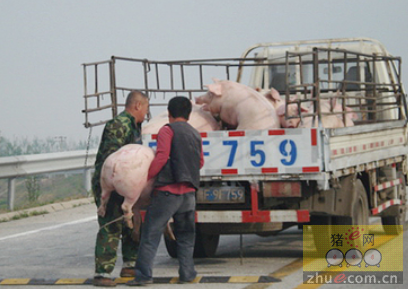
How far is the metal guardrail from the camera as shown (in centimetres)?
1767

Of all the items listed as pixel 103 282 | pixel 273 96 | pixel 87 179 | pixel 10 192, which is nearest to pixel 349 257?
pixel 273 96

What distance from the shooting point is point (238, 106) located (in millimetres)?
11523

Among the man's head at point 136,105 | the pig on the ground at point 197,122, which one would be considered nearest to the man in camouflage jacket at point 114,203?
the man's head at point 136,105

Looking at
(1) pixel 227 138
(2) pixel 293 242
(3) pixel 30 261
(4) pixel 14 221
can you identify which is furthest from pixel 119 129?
(4) pixel 14 221

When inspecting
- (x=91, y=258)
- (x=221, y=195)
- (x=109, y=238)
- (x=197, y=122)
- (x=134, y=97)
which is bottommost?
(x=91, y=258)

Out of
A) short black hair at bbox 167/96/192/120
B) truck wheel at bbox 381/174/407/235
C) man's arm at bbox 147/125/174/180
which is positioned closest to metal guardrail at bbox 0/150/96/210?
truck wheel at bbox 381/174/407/235

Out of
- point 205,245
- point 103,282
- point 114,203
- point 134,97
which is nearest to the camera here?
point 103,282

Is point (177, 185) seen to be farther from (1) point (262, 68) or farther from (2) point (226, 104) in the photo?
(1) point (262, 68)

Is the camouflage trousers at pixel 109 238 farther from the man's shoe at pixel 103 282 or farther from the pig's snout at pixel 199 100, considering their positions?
the pig's snout at pixel 199 100

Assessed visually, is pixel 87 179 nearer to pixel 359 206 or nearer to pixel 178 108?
pixel 359 206

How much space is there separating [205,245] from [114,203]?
7.26 feet

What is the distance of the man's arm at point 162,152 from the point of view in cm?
953

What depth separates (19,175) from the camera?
1789 cm

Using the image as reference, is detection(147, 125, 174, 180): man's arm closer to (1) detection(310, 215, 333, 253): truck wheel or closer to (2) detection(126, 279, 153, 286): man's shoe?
(2) detection(126, 279, 153, 286): man's shoe
